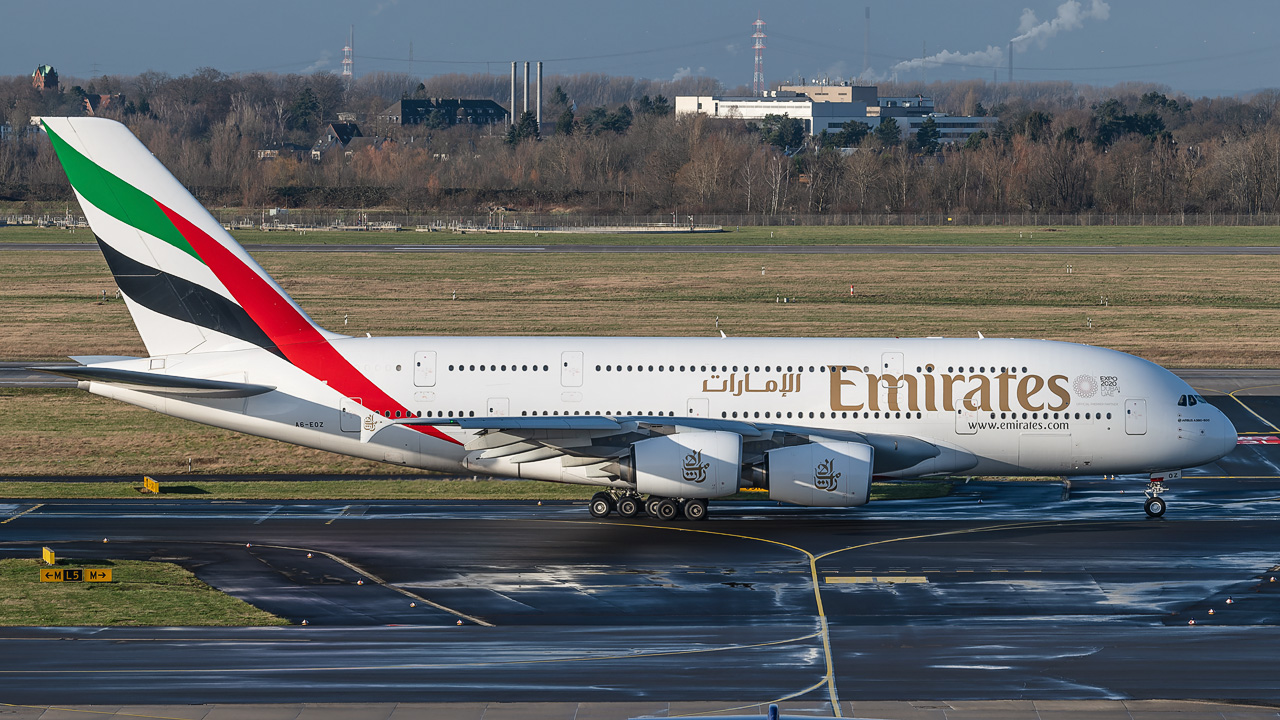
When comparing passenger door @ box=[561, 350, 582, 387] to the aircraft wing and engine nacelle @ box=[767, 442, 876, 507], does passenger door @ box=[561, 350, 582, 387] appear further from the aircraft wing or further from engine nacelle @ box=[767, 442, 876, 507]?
engine nacelle @ box=[767, 442, 876, 507]

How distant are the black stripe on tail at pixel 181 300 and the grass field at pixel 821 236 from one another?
94.2 metres

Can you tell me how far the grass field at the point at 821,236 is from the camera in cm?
12744

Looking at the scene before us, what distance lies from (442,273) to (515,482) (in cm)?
6285

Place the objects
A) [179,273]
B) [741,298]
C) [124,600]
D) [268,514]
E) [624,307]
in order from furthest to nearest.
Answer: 1. [741,298]
2. [624,307]
3. [268,514]
4. [179,273]
5. [124,600]

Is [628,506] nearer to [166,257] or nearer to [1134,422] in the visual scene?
[1134,422]

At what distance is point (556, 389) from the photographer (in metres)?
33.9

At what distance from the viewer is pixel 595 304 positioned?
274 feet

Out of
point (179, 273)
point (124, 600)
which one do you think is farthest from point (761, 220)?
point (124, 600)

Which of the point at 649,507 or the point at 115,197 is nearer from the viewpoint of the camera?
the point at 115,197

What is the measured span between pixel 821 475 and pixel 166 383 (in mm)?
16261

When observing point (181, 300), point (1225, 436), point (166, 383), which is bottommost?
point (1225, 436)

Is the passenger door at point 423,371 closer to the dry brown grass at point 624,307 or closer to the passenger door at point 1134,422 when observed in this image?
the dry brown grass at point 624,307

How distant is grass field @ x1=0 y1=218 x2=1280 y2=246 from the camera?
418 feet

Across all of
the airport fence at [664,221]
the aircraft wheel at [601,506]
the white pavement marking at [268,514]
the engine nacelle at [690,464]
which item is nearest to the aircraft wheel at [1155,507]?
the engine nacelle at [690,464]
